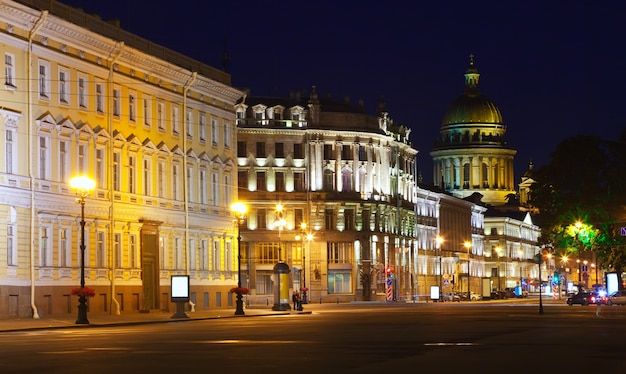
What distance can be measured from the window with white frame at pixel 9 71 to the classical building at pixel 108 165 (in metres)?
0.07

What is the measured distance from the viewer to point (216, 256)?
315 feet

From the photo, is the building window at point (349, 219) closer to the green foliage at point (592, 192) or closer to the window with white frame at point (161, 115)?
the green foliage at point (592, 192)

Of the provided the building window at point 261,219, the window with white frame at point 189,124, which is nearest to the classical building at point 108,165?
the window with white frame at point 189,124

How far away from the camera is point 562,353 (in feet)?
111

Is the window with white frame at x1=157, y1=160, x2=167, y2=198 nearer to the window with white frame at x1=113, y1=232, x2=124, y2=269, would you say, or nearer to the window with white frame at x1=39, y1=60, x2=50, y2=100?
the window with white frame at x1=113, y1=232, x2=124, y2=269

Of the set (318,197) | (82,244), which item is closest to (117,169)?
(82,244)

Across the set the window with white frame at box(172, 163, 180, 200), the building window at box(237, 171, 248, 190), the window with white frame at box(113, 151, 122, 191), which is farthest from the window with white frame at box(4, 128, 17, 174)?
the building window at box(237, 171, 248, 190)

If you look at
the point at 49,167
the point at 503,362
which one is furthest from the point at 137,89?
the point at 503,362

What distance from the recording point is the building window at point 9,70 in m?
66.7

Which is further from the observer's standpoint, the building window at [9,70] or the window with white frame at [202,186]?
the window with white frame at [202,186]

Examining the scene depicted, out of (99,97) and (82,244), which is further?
(99,97)

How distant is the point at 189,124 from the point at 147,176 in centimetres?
804

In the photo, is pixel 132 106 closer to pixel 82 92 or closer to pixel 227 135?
pixel 82 92

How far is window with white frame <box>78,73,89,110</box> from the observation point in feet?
245
